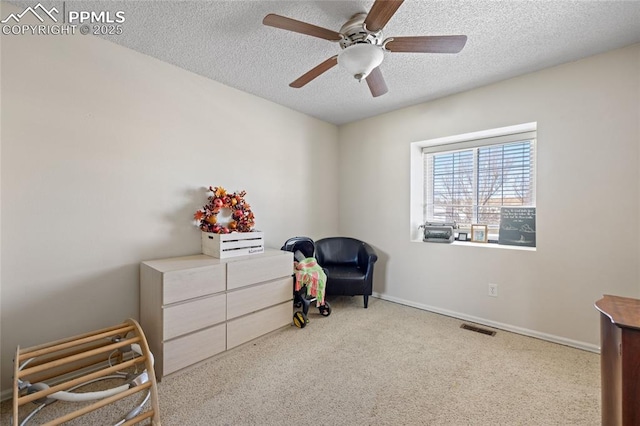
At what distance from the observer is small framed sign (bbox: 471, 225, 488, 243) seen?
3030 mm

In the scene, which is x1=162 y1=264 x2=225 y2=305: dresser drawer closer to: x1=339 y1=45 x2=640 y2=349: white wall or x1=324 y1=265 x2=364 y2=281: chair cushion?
x1=324 y1=265 x2=364 y2=281: chair cushion

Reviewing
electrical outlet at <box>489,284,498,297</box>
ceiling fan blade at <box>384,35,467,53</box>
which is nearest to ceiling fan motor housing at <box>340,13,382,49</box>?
ceiling fan blade at <box>384,35,467,53</box>

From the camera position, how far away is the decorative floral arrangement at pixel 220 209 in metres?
2.51

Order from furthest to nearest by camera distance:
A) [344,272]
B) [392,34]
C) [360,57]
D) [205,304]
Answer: [344,272] < [205,304] < [392,34] < [360,57]

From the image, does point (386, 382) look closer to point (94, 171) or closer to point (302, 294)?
point (302, 294)

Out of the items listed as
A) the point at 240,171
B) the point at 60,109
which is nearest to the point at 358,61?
the point at 240,171

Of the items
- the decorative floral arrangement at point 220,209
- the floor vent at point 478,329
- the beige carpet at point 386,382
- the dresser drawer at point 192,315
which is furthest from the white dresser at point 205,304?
the floor vent at point 478,329

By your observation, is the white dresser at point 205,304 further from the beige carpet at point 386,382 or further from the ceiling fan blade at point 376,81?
the ceiling fan blade at point 376,81

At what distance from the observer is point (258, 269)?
2428 mm

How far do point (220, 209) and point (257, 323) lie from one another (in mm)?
1112

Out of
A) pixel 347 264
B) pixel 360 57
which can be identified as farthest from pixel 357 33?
pixel 347 264

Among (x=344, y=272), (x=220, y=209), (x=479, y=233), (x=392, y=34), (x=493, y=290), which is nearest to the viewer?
(x=392, y=34)

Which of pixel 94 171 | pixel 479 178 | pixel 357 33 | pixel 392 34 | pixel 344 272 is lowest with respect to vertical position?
pixel 344 272

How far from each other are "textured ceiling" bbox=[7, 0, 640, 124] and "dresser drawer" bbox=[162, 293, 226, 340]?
1932 mm
